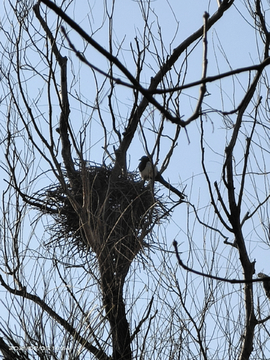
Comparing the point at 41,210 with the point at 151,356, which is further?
the point at 41,210

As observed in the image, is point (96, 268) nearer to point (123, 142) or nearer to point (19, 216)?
point (19, 216)

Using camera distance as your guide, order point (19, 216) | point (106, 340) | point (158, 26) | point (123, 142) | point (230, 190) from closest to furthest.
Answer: point (230, 190) < point (106, 340) < point (19, 216) < point (158, 26) < point (123, 142)

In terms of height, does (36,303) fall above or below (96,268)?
below

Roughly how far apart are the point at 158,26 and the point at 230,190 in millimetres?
1800

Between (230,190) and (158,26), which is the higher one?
(158,26)

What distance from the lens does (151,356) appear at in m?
2.93

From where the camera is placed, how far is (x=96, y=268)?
122 inches

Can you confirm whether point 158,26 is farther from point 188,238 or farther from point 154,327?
point 154,327

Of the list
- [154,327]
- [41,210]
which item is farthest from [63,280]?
[41,210]

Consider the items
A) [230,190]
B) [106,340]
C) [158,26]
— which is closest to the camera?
[230,190]

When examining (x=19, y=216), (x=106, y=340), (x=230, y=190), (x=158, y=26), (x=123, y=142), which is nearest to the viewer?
(x=230, y=190)

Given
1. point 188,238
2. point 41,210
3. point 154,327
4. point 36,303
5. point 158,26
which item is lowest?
point 36,303

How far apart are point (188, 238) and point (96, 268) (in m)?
0.56

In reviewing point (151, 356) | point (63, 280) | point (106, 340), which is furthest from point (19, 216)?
point (151, 356)
